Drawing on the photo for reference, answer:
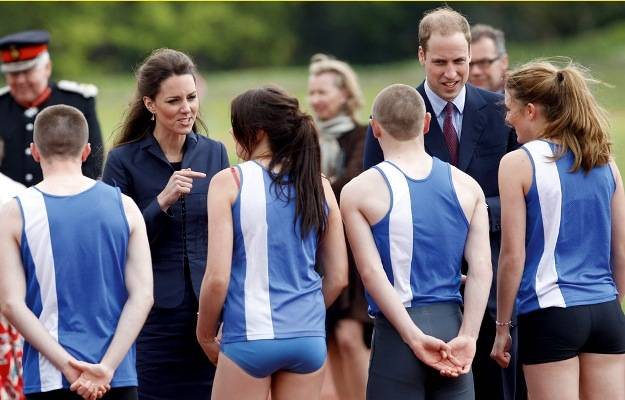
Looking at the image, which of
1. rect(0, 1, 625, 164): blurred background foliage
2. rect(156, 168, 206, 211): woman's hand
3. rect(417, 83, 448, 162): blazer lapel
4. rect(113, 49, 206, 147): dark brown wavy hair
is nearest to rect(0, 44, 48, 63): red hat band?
rect(113, 49, 206, 147): dark brown wavy hair

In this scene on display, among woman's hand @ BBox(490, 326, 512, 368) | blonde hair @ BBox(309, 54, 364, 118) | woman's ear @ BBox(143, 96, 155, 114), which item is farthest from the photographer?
blonde hair @ BBox(309, 54, 364, 118)

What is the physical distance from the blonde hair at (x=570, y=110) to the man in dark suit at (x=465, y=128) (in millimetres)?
550

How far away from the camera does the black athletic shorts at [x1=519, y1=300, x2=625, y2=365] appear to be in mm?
4457

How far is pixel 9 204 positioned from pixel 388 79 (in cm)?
2502

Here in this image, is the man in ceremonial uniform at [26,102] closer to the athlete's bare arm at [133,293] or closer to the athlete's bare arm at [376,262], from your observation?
the athlete's bare arm at [133,293]

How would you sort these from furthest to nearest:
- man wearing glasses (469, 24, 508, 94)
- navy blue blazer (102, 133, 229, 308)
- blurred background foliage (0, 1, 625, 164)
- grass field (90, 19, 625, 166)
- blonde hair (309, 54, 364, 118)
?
1. blurred background foliage (0, 1, 625, 164)
2. grass field (90, 19, 625, 166)
3. blonde hair (309, 54, 364, 118)
4. man wearing glasses (469, 24, 508, 94)
5. navy blue blazer (102, 133, 229, 308)

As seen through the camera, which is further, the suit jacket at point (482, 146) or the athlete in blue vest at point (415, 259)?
the suit jacket at point (482, 146)

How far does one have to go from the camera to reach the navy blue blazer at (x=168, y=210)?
4844 mm

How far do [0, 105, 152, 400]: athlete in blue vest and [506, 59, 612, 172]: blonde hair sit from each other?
5.29ft

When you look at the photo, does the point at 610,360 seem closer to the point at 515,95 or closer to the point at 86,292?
the point at 515,95

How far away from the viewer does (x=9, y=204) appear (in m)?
4.10

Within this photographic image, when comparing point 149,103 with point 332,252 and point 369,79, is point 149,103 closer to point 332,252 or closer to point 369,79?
point 332,252

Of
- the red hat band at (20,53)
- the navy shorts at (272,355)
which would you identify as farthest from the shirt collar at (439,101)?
the red hat band at (20,53)

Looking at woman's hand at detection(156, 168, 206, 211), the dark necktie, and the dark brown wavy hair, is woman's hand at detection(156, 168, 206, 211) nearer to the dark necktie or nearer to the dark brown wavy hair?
the dark brown wavy hair
